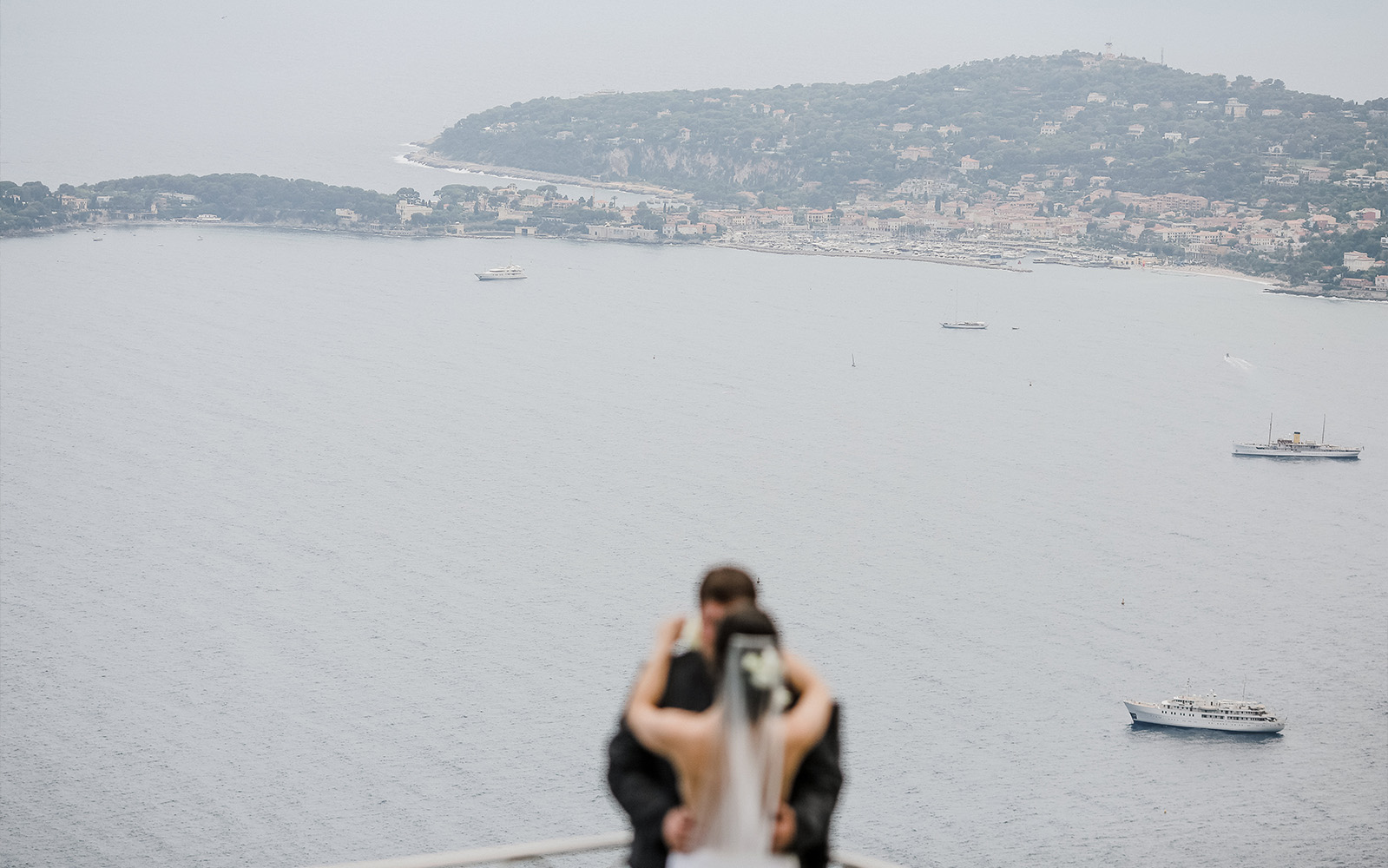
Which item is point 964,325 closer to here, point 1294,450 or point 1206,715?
point 1294,450

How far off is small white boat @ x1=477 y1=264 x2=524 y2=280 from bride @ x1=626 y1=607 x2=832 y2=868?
40.7 m

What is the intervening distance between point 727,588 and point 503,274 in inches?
1612

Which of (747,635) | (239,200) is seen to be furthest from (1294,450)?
(239,200)

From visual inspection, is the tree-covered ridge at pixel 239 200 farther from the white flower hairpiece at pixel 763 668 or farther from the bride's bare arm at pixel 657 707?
the white flower hairpiece at pixel 763 668

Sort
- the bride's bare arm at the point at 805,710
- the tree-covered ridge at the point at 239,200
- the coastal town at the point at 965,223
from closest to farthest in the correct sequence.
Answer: the bride's bare arm at the point at 805,710 → the coastal town at the point at 965,223 → the tree-covered ridge at the point at 239,200

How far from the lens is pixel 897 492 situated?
21328 millimetres

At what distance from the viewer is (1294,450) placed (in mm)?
25109

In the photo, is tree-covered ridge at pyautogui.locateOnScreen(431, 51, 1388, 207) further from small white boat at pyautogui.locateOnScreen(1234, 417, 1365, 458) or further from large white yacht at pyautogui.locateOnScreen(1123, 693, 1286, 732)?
large white yacht at pyautogui.locateOnScreen(1123, 693, 1286, 732)

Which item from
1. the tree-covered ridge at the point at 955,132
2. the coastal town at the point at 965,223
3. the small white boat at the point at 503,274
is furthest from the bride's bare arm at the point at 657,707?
the tree-covered ridge at the point at 955,132

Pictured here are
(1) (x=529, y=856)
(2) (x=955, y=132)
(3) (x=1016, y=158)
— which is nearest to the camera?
(1) (x=529, y=856)

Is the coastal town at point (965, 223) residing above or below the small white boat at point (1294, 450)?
above

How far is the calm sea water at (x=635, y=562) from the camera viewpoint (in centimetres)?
1203

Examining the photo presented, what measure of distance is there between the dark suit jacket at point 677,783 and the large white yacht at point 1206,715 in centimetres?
1343

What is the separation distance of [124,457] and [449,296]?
1592 cm
